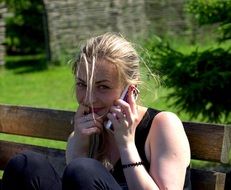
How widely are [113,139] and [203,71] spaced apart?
8.09 ft

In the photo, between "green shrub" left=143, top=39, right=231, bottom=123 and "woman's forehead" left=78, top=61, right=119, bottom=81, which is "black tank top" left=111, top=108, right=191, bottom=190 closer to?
"woman's forehead" left=78, top=61, right=119, bottom=81

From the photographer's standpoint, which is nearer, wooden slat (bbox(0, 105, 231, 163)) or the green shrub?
wooden slat (bbox(0, 105, 231, 163))

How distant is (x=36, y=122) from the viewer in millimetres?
3857

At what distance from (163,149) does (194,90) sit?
99.4 inches

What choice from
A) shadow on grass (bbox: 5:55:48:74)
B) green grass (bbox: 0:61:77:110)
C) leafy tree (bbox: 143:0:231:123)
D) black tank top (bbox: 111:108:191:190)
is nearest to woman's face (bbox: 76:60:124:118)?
black tank top (bbox: 111:108:191:190)

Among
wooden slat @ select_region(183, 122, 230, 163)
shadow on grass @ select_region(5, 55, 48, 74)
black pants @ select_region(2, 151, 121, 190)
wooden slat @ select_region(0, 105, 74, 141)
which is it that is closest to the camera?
black pants @ select_region(2, 151, 121, 190)

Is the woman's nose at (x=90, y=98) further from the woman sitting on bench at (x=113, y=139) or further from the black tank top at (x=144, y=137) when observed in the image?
the black tank top at (x=144, y=137)

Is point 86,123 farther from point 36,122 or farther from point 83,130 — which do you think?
point 36,122

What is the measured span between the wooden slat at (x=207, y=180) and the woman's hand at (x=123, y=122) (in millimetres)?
408

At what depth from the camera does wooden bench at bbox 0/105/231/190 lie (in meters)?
3.13

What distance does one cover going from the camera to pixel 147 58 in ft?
11.6

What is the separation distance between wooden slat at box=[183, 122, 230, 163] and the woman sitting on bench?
0.17 meters

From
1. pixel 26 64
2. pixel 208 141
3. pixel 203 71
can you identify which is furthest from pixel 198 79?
pixel 26 64

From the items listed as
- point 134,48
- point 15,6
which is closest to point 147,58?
point 134,48
